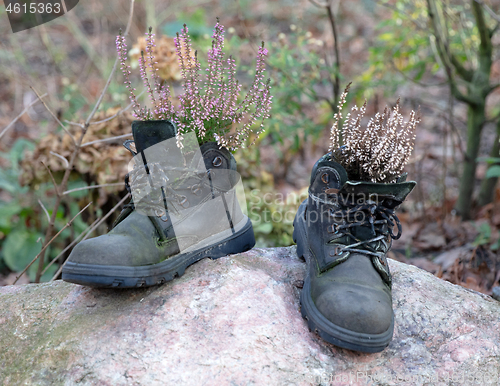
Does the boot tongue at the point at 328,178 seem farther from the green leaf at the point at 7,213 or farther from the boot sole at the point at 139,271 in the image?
the green leaf at the point at 7,213

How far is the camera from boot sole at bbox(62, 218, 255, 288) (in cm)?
147

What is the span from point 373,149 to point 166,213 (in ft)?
2.82

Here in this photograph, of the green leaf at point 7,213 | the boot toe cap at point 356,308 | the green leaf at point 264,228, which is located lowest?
the green leaf at point 264,228

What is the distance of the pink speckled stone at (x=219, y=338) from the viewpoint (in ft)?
4.66

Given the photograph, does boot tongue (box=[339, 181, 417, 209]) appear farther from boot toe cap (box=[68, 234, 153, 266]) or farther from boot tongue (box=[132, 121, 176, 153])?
boot toe cap (box=[68, 234, 153, 266])

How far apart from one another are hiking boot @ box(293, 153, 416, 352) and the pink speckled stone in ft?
0.37

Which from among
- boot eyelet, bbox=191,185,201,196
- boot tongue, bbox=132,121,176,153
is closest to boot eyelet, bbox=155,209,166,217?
boot eyelet, bbox=191,185,201,196

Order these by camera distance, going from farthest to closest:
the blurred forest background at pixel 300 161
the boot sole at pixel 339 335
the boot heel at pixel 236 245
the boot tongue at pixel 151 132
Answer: the blurred forest background at pixel 300 161 < the boot heel at pixel 236 245 < the boot tongue at pixel 151 132 < the boot sole at pixel 339 335

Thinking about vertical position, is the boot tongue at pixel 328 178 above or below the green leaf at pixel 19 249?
above

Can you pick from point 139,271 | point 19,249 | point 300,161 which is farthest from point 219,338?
point 300,161

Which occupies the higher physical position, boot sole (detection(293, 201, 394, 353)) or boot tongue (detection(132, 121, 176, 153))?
boot tongue (detection(132, 121, 176, 153))

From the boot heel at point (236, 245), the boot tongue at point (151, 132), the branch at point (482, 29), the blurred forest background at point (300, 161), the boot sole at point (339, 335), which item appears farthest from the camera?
the branch at point (482, 29)

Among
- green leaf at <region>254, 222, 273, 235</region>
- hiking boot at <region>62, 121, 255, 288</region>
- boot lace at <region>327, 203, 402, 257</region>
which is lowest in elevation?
green leaf at <region>254, 222, 273, 235</region>

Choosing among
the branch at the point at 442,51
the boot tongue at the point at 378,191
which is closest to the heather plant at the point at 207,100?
the boot tongue at the point at 378,191
